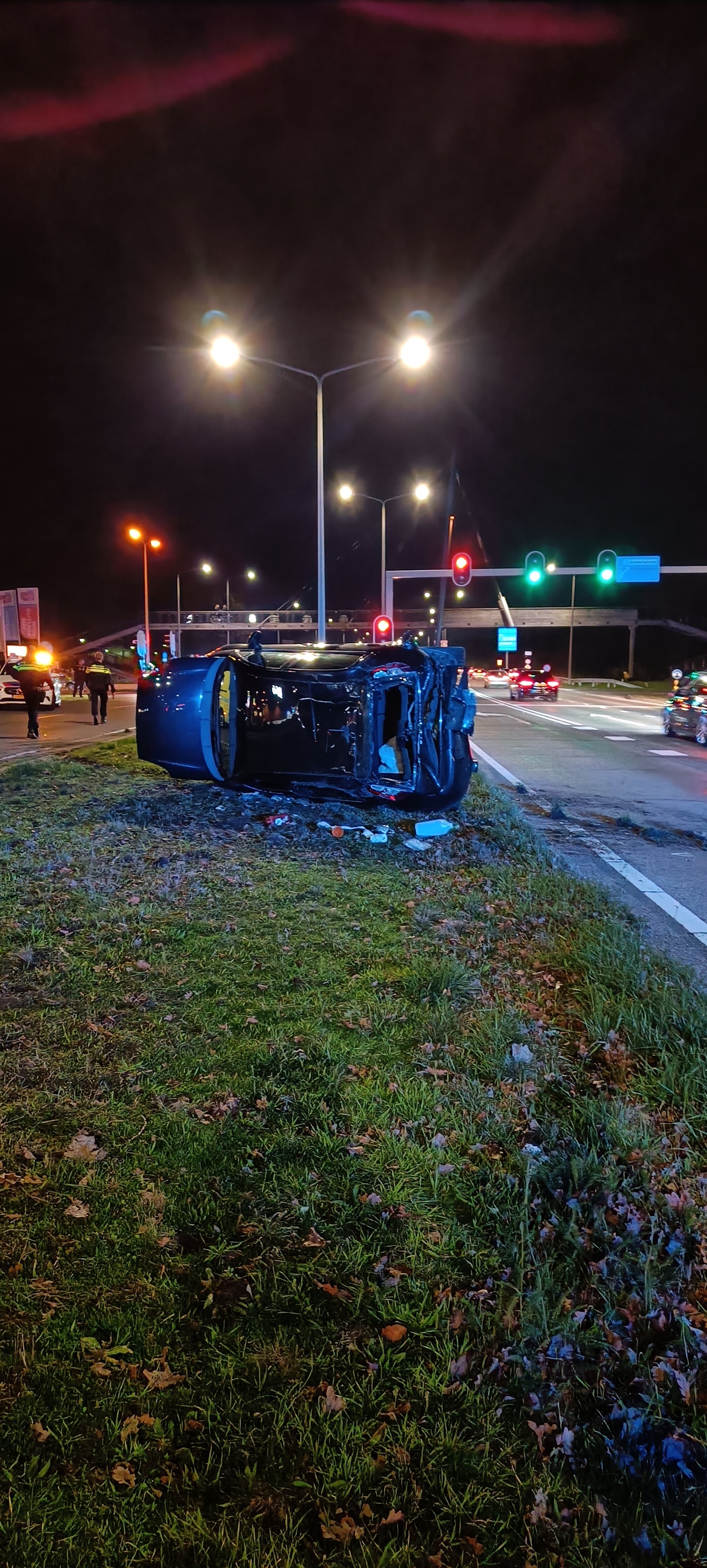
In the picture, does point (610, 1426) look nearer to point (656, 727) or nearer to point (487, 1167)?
point (487, 1167)

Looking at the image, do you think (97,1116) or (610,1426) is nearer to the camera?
(610,1426)

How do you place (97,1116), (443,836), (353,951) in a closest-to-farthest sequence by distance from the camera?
(97,1116), (353,951), (443,836)

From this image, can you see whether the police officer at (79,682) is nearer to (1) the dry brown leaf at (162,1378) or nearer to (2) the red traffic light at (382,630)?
(2) the red traffic light at (382,630)

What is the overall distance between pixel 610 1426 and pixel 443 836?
6421 millimetres

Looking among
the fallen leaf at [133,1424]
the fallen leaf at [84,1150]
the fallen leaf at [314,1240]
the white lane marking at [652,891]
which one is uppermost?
the fallen leaf at [84,1150]

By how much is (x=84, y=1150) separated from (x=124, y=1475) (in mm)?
1192

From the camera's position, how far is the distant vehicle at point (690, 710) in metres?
19.0

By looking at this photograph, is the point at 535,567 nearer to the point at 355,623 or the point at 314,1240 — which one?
the point at 314,1240

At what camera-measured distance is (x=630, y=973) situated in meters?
4.47

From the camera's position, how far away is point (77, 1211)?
102 inches

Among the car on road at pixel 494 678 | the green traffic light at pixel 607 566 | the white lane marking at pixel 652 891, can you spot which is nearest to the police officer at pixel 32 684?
the white lane marking at pixel 652 891

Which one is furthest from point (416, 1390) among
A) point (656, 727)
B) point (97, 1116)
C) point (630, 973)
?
point (656, 727)

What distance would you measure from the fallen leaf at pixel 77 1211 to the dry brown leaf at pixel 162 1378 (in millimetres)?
616

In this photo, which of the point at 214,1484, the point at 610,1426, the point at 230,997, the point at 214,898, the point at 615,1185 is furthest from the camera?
the point at 214,898
